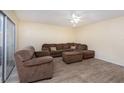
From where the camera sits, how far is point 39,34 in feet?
20.1

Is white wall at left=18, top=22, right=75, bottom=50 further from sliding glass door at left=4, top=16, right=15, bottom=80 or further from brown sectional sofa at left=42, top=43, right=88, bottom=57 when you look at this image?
sliding glass door at left=4, top=16, right=15, bottom=80

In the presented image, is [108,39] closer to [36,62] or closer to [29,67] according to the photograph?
[36,62]

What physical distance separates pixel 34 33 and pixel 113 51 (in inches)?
181

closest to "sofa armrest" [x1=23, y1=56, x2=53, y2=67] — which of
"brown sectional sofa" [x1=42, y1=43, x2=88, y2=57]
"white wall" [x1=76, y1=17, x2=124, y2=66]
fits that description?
"brown sectional sofa" [x1=42, y1=43, x2=88, y2=57]

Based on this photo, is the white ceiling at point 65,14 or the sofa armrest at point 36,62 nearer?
the sofa armrest at point 36,62

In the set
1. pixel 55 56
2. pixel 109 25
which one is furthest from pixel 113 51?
pixel 55 56

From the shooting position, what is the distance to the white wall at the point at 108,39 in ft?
13.4

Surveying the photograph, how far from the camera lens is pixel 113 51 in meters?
4.45

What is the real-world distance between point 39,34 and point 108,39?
409 centimetres

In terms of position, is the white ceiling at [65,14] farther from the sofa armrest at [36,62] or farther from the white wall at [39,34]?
the sofa armrest at [36,62]

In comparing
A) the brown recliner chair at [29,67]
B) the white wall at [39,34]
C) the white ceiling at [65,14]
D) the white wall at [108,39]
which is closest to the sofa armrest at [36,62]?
the brown recliner chair at [29,67]

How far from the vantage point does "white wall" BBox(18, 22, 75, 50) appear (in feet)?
18.5

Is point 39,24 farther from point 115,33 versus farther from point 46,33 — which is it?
point 115,33

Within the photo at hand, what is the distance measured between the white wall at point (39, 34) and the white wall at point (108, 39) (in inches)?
68.7
